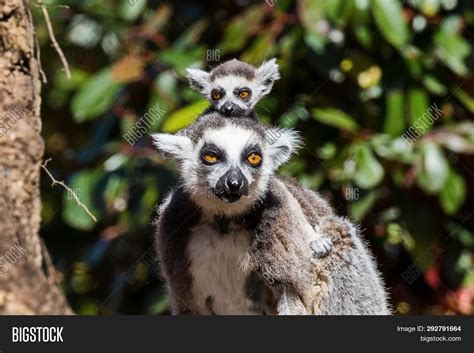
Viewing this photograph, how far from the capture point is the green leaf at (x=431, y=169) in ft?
18.5

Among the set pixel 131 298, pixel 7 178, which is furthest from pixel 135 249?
pixel 7 178

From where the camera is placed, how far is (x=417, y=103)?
227 inches

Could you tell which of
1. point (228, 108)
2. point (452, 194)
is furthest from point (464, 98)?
point (228, 108)

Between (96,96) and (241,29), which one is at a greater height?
(241,29)

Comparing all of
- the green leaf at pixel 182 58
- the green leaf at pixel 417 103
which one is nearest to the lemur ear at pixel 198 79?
the green leaf at pixel 182 58

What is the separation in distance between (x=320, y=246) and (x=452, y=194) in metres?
1.81

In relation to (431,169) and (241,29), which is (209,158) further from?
(431,169)

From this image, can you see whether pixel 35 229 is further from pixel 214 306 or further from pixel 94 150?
pixel 94 150

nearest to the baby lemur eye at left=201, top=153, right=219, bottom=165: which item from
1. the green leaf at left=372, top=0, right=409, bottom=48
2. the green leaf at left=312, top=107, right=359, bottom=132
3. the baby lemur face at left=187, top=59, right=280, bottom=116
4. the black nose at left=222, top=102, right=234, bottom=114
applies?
the black nose at left=222, top=102, right=234, bottom=114

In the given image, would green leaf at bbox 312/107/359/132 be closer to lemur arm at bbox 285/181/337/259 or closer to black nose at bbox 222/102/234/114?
lemur arm at bbox 285/181/337/259

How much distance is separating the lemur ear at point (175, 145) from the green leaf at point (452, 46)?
2163mm

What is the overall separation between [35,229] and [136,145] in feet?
6.56

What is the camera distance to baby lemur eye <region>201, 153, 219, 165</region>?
416cm

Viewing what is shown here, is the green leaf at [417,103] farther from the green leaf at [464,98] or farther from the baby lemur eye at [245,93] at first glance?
the baby lemur eye at [245,93]
